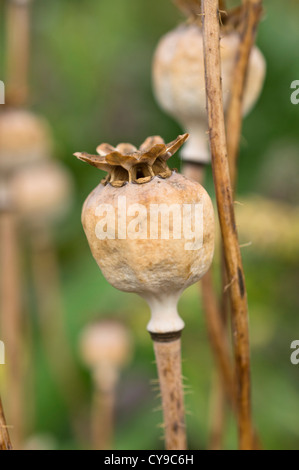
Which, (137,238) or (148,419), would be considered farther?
(148,419)

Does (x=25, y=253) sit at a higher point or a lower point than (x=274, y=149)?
lower

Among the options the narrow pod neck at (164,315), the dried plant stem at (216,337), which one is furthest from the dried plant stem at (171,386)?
the dried plant stem at (216,337)

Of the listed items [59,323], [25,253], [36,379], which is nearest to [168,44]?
[59,323]

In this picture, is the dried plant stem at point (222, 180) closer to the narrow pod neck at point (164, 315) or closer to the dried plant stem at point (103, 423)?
the narrow pod neck at point (164, 315)

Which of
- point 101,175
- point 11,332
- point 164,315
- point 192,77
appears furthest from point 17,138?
point 101,175
